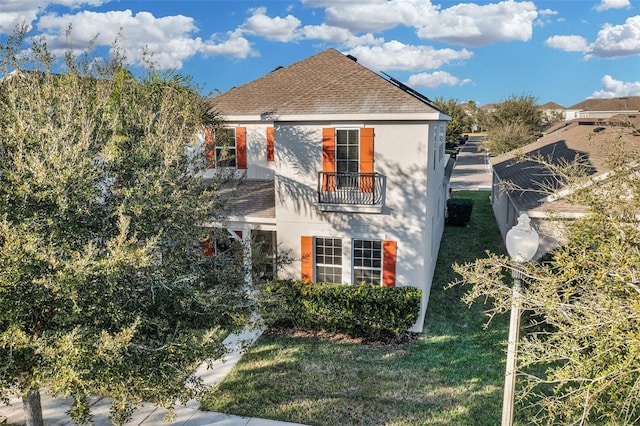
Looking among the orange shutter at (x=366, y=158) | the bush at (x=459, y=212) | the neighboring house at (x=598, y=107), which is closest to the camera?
the orange shutter at (x=366, y=158)

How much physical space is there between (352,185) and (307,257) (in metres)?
2.53

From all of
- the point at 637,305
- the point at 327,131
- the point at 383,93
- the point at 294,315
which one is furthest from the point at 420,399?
the point at 383,93

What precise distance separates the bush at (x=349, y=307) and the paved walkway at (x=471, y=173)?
28.5 meters

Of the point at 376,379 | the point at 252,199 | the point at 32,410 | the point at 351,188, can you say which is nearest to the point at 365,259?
the point at 351,188

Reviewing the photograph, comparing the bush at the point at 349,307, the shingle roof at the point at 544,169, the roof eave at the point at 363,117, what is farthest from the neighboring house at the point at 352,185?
the shingle roof at the point at 544,169

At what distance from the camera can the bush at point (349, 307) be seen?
12.2 metres

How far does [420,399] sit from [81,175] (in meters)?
7.87

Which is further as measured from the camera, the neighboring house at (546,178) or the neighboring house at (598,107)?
the neighboring house at (598,107)

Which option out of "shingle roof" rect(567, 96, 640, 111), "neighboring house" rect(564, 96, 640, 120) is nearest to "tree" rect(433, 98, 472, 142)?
"neighboring house" rect(564, 96, 640, 120)

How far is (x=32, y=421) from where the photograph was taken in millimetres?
7500

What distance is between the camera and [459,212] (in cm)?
2548

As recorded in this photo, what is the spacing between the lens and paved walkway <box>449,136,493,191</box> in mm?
40688

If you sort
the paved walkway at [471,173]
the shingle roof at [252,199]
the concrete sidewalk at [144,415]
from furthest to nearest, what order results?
1. the paved walkway at [471,173]
2. the shingle roof at [252,199]
3. the concrete sidewalk at [144,415]

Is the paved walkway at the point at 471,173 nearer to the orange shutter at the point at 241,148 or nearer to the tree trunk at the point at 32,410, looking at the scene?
the orange shutter at the point at 241,148
